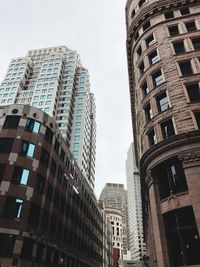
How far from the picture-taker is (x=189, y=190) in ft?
67.5

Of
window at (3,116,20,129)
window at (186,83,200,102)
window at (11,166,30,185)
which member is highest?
window at (3,116,20,129)

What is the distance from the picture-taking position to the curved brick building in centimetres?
2759

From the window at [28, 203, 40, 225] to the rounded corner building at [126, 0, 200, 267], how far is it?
13.7 meters

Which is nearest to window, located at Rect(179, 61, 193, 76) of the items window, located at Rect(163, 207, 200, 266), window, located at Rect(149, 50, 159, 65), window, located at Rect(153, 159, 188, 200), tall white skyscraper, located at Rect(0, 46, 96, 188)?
A: window, located at Rect(149, 50, 159, 65)

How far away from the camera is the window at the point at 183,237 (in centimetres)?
1930

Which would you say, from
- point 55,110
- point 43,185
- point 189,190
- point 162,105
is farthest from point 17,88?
point 189,190

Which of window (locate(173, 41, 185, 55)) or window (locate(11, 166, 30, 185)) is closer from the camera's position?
window (locate(11, 166, 30, 185))

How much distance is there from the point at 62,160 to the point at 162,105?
20824mm

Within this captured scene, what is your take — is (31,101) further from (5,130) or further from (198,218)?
(198,218)

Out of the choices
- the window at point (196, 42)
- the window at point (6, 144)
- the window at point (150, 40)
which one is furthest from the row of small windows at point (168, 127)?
the window at point (6, 144)

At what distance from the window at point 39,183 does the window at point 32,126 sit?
643 cm

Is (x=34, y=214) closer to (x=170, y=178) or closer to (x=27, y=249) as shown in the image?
(x=27, y=249)

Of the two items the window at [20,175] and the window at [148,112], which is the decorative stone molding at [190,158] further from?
the window at [20,175]

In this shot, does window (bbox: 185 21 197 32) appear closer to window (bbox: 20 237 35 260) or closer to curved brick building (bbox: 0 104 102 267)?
curved brick building (bbox: 0 104 102 267)
